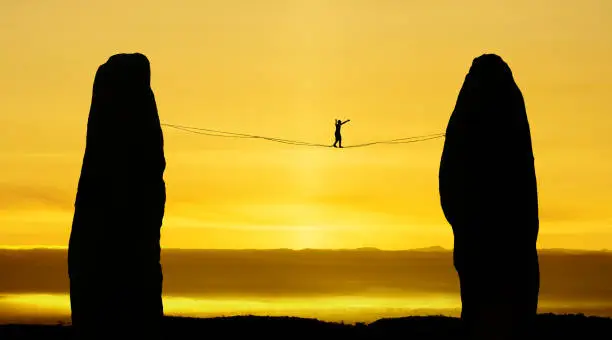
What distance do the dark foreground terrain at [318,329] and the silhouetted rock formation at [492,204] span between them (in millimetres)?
3562

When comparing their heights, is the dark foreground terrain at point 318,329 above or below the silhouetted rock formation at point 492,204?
below

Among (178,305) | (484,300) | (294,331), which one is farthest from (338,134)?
(178,305)

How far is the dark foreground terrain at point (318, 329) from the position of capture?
42094 millimetres

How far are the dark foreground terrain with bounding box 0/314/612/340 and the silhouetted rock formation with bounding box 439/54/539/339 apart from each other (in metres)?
3.56

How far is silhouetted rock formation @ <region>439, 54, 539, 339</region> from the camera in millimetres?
38156

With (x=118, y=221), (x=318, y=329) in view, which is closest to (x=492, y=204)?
(x=318, y=329)

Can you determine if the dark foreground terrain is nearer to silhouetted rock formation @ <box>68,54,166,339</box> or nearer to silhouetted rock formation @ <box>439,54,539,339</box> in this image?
silhouetted rock formation @ <box>439,54,539,339</box>

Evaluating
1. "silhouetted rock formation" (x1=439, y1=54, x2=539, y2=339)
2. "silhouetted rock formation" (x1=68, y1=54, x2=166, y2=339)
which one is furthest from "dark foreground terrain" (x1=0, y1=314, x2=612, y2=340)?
"silhouetted rock formation" (x1=68, y1=54, x2=166, y2=339)

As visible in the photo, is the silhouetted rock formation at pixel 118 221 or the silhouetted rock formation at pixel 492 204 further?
the silhouetted rock formation at pixel 492 204

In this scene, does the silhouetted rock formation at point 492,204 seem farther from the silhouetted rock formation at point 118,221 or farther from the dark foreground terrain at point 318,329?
the silhouetted rock formation at point 118,221

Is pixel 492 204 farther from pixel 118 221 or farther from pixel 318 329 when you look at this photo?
pixel 118 221

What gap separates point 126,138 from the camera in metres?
36.9

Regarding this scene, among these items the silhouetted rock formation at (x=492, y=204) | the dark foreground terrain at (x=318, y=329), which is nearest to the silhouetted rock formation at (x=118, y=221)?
the dark foreground terrain at (x=318, y=329)

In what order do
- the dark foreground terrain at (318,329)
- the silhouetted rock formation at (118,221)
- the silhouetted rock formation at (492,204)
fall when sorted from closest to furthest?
the silhouetted rock formation at (118,221) → the silhouetted rock formation at (492,204) → the dark foreground terrain at (318,329)
